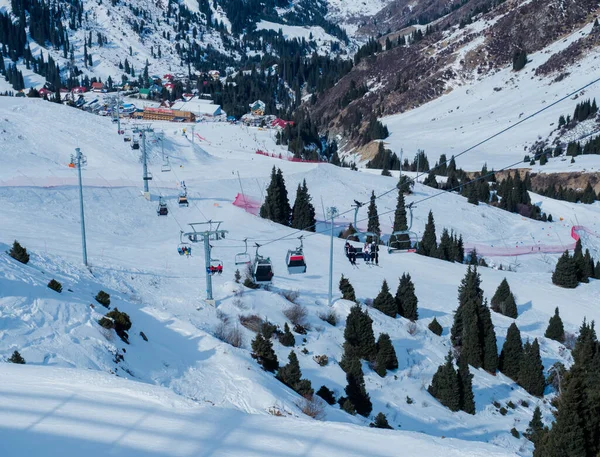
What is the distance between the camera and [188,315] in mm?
23156

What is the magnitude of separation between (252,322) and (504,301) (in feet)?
60.0

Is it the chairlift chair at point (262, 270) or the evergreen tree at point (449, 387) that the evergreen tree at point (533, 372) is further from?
the chairlift chair at point (262, 270)

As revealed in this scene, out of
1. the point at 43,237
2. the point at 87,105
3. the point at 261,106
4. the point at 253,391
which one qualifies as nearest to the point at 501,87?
the point at 261,106

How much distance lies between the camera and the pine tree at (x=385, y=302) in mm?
28766

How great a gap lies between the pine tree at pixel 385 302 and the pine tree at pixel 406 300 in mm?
775

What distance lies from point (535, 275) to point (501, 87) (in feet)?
294

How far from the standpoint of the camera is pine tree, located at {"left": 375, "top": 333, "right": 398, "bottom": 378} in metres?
22.8

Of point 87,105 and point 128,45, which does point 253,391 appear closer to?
point 87,105

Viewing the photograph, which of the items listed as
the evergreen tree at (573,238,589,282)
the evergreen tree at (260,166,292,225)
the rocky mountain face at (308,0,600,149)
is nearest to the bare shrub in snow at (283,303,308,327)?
the evergreen tree at (260,166,292,225)

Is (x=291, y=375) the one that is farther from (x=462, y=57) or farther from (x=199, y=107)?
(x=462, y=57)

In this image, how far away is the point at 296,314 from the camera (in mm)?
24953

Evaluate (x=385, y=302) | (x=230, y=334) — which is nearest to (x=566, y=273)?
(x=385, y=302)

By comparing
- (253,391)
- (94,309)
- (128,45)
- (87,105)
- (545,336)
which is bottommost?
(545,336)

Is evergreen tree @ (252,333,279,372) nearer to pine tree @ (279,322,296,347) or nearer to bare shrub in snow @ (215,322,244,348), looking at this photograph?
bare shrub in snow @ (215,322,244,348)
